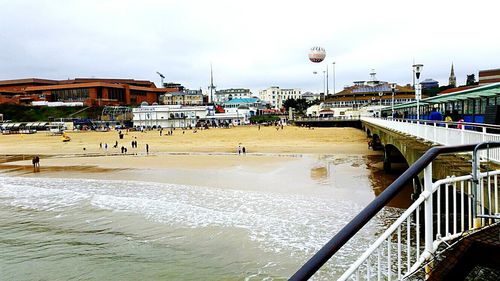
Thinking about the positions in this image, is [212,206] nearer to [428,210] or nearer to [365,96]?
[428,210]

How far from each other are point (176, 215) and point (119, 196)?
567 cm

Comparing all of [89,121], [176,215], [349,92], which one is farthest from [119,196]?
[349,92]

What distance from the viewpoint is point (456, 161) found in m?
7.61

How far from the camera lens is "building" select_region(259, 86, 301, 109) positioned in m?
189

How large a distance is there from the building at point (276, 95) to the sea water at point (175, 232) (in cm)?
17046

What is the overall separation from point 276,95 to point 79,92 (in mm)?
101393

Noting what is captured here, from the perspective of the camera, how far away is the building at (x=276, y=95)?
189 m

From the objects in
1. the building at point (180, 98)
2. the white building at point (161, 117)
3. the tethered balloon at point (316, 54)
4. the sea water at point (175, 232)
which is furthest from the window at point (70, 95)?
the sea water at point (175, 232)

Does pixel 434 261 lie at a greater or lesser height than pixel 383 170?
greater

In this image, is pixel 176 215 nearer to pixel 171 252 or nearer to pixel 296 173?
pixel 171 252

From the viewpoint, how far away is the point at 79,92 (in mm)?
109188

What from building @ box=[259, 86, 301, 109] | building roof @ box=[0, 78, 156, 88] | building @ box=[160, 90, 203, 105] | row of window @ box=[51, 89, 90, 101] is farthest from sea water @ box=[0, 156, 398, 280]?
building @ box=[259, 86, 301, 109]

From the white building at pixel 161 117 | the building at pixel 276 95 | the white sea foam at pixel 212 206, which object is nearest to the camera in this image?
the white sea foam at pixel 212 206

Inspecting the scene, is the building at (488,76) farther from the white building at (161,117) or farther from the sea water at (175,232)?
the sea water at (175,232)
